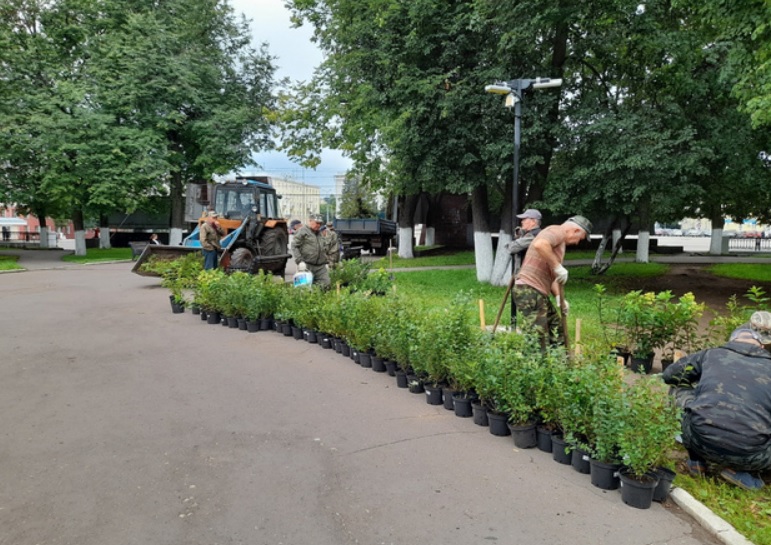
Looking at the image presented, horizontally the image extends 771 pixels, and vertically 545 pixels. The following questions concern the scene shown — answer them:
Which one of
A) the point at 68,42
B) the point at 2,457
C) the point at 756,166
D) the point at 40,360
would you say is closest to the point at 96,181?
the point at 68,42

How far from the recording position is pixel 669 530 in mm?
3273

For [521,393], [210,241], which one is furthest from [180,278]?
[521,393]

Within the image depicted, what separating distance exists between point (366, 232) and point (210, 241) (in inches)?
612

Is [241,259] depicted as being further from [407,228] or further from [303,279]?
[407,228]

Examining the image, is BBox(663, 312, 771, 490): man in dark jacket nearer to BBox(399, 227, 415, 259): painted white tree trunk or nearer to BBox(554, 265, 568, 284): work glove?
BBox(554, 265, 568, 284): work glove

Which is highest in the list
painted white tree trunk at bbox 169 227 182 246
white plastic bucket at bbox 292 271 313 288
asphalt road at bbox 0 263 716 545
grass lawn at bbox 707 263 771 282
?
painted white tree trunk at bbox 169 227 182 246

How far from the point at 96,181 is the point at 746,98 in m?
25.5

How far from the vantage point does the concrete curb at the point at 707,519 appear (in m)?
3.10

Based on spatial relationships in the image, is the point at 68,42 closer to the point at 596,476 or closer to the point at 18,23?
the point at 18,23

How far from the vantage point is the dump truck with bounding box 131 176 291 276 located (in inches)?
558

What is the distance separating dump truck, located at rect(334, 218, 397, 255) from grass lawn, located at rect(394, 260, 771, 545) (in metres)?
5.26

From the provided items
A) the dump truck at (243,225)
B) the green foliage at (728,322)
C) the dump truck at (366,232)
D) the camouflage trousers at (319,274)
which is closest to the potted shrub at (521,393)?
the green foliage at (728,322)

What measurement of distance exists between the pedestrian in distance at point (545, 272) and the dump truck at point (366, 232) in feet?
72.5

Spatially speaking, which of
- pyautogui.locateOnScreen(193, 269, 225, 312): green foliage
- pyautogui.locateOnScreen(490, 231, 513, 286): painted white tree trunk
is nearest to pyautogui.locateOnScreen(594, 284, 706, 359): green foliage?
pyautogui.locateOnScreen(193, 269, 225, 312): green foliage
